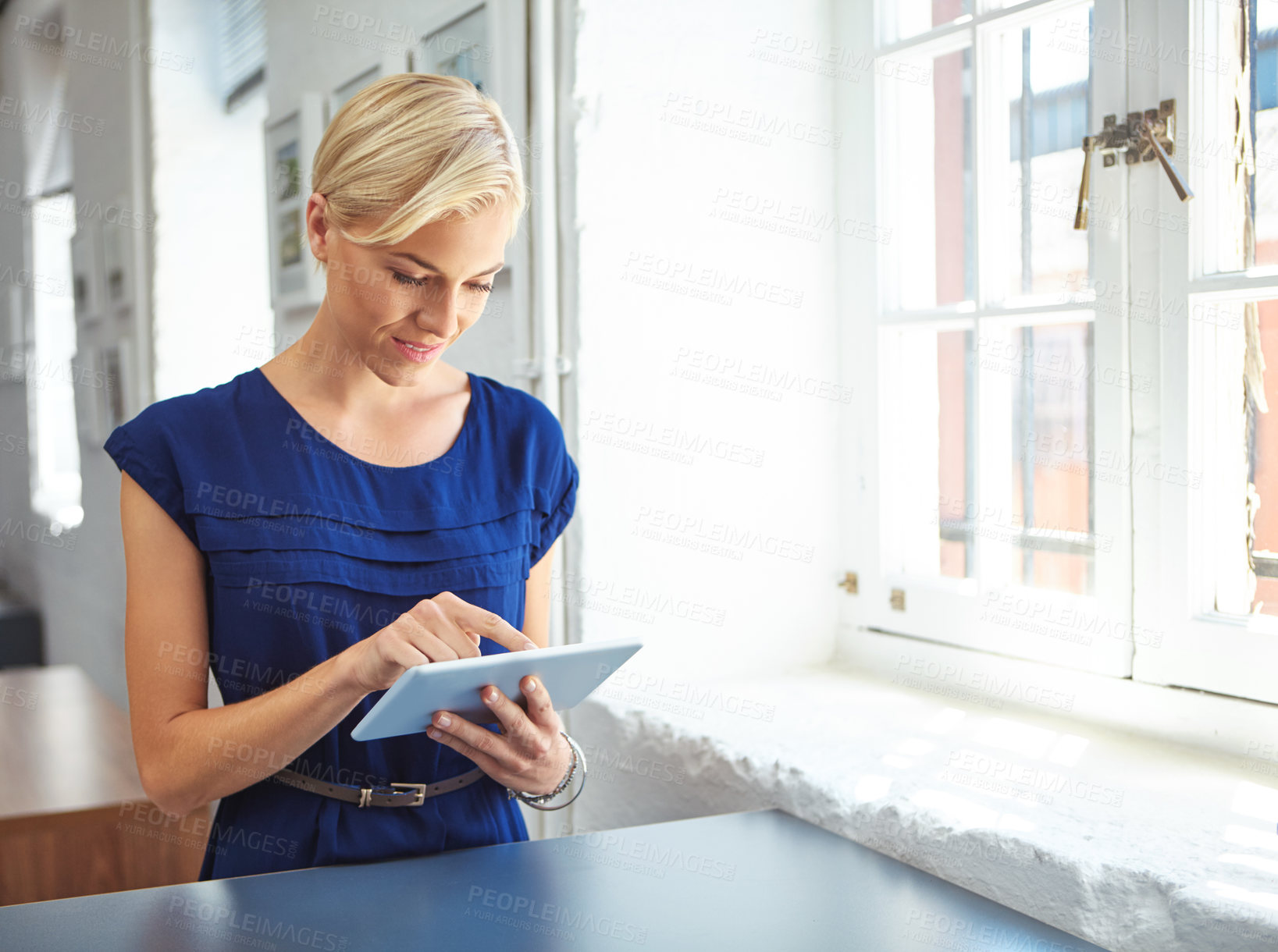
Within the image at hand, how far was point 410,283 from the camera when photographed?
1229 millimetres

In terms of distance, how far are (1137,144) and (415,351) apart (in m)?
1.04

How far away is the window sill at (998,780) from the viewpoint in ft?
3.69

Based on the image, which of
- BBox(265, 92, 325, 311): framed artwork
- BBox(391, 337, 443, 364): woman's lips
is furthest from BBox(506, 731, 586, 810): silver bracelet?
BBox(265, 92, 325, 311): framed artwork

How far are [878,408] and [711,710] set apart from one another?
64 cm

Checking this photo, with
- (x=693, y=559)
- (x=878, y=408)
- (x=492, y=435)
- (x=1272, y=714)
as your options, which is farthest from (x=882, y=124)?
(x=1272, y=714)

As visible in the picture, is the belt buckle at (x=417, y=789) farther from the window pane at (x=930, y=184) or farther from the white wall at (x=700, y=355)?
the window pane at (x=930, y=184)

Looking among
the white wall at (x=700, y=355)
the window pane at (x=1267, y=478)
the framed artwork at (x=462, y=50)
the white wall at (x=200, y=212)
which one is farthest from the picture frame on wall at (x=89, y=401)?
the window pane at (x=1267, y=478)

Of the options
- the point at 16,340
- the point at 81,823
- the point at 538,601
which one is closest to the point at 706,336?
the point at 538,601

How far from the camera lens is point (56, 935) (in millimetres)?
1004

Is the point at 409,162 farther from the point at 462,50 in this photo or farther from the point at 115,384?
the point at 115,384

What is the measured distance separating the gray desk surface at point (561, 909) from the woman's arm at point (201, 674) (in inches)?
4.8

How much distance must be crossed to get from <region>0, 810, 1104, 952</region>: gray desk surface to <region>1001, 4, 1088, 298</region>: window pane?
98 centimetres

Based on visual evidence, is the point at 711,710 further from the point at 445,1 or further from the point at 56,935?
the point at 445,1

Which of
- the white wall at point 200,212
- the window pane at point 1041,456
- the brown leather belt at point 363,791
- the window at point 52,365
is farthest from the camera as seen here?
the window at point 52,365
